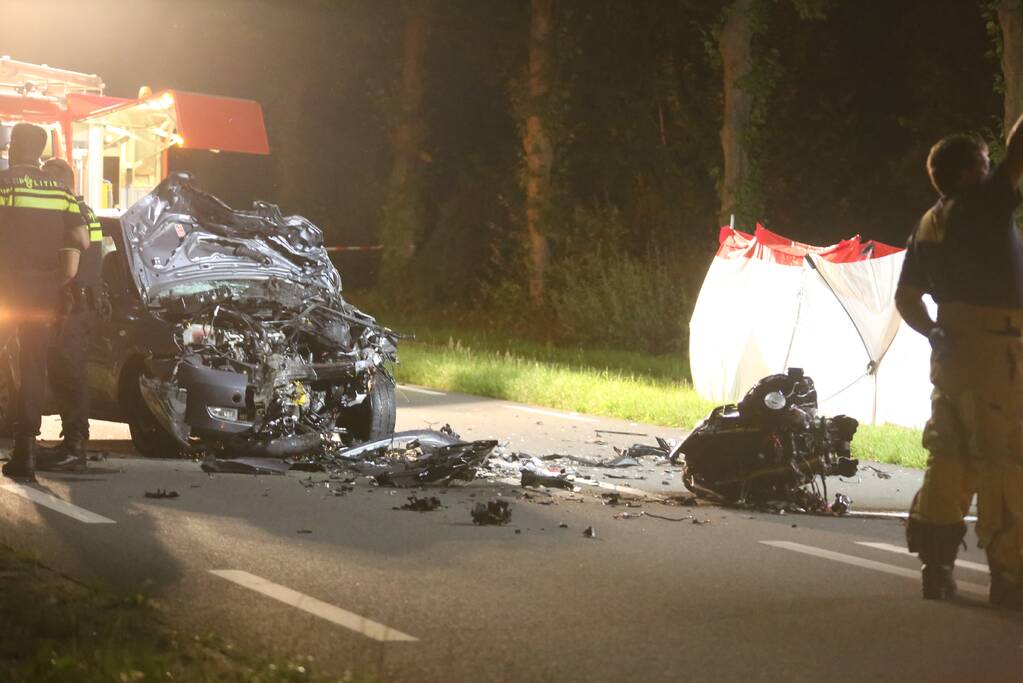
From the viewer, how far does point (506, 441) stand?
505 inches

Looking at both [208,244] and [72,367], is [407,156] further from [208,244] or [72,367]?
[72,367]

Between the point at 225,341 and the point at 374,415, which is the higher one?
the point at 225,341

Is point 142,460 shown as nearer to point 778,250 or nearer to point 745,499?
point 745,499

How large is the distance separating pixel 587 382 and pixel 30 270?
8135 millimetres

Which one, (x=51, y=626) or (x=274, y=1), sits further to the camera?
(x=274, y=1)

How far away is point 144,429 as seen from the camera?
11.4 m

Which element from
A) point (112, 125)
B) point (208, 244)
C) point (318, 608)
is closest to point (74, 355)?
point (208, 244)

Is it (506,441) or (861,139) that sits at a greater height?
(861,139)

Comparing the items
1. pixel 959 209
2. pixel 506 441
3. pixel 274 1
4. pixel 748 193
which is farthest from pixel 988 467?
pixel 274 1

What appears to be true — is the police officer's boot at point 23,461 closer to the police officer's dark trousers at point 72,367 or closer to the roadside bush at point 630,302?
the police officer's dark trousers at point 72,367

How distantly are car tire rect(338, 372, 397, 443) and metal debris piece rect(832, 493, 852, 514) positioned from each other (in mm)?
3581

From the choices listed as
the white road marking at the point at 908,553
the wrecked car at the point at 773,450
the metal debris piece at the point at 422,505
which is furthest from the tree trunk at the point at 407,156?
the white road marking at the point at 908,553

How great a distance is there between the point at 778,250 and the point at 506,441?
4.03 metres

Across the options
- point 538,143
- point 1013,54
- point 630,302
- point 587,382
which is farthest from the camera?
point 538,143
